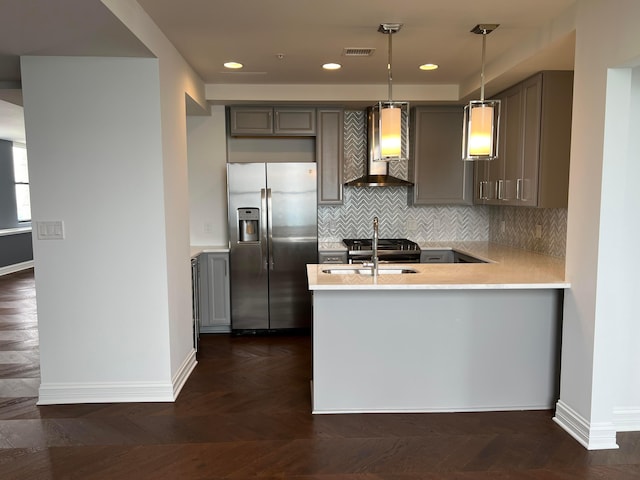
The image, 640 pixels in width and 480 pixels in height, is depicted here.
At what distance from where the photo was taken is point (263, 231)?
490cm

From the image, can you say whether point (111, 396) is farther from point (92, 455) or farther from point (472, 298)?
point (472, 298)

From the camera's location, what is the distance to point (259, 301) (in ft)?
16.4

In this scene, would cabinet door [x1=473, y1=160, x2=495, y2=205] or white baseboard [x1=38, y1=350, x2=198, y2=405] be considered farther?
cabinet door [x1=473, y1=160, x2=495, y2=205]

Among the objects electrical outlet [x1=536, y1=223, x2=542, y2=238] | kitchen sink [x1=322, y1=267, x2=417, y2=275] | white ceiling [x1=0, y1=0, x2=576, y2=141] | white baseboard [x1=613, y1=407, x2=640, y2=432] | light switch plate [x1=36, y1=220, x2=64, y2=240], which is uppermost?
white ceiling [x1=0, y1=0, x2=576, y2=141]

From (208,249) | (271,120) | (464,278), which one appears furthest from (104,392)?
(271,120)

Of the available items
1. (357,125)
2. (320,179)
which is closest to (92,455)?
(320,179)

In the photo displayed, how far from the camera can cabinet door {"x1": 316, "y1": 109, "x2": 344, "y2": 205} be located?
5.12 metres

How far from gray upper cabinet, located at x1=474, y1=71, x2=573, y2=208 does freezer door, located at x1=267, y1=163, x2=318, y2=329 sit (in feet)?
6.37

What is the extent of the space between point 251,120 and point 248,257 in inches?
57.7

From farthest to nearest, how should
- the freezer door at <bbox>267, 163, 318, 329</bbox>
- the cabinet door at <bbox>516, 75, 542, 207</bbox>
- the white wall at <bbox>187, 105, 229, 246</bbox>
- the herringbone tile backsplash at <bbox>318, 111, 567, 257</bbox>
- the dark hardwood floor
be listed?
the herringbone tile backsplash at <bbox>318, 111, 567, 257</bbox> < the white wall at <bbox>187, 105, 229, 246</bbox> < the freezer door at <bbox>267, 163, 318, 329</bbox> < the cabinet door at <bbox>516, 75, 542, 207</bbox> < the dark hardwood floor

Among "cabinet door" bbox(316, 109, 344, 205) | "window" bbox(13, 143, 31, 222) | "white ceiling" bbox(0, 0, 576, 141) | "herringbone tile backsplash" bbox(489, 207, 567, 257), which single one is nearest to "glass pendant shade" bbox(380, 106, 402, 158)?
"white ceiling" bbox(0, 0, 576, 141)

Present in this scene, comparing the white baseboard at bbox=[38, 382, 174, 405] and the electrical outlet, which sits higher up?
the electrical outlet

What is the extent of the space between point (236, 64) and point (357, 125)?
180 cm

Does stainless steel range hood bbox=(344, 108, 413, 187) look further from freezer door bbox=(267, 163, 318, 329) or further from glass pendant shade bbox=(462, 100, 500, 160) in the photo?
glass pendant shade bbox=(462, 100, 500, 160)
